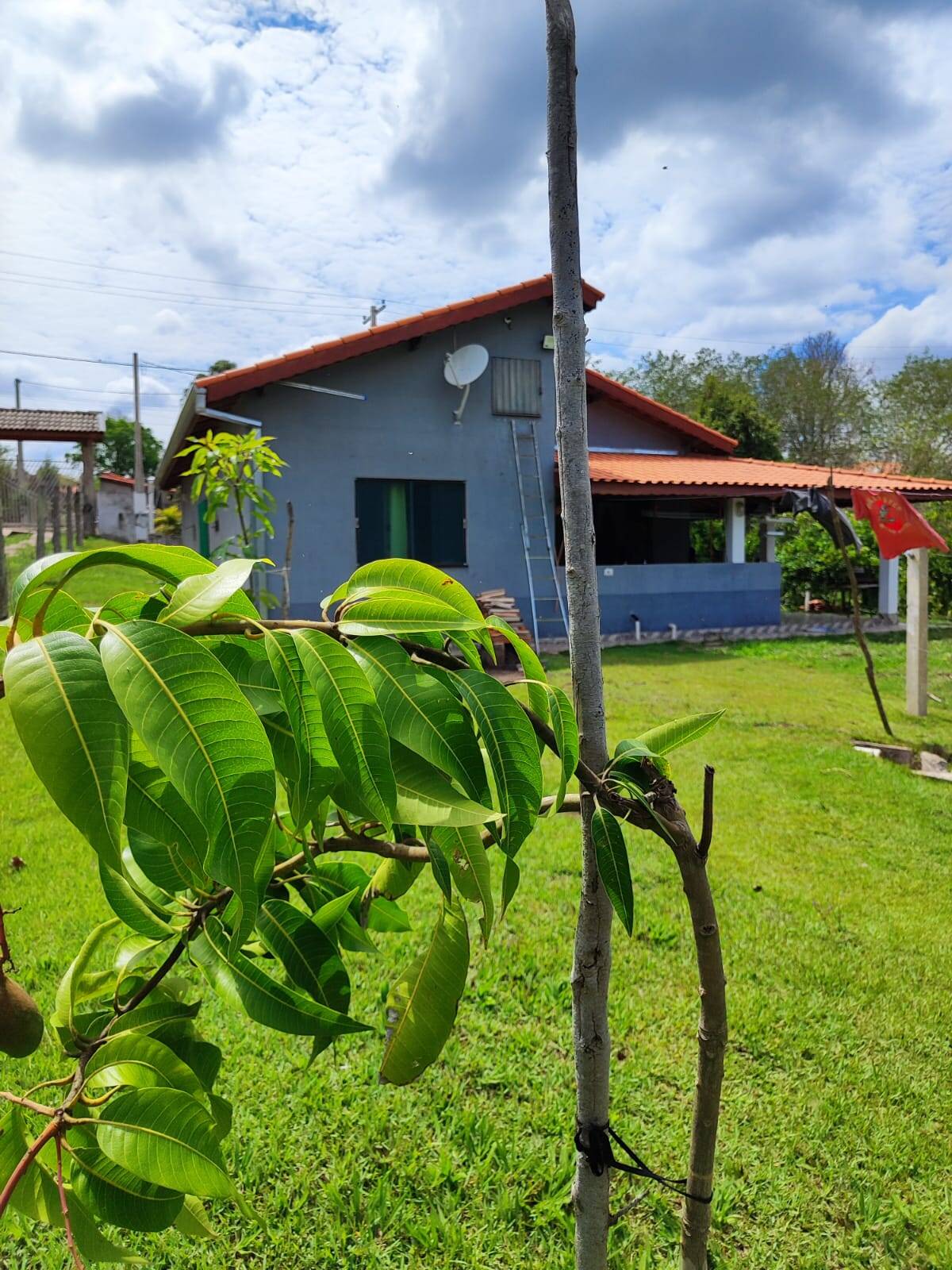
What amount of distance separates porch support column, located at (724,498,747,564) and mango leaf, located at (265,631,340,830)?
1301 cm

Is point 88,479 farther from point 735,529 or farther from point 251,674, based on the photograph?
point 735,529

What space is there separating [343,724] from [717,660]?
34.6 ft

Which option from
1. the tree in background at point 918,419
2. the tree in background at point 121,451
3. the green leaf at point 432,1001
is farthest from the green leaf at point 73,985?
the tree in background at point 121,451

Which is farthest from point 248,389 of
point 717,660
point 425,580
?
point 425,580

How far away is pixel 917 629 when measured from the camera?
6270mm

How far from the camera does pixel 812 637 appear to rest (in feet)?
41.9

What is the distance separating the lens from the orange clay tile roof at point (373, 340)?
30.5 ft

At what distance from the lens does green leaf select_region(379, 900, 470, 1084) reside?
93 cm

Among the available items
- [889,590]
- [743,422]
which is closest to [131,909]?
[889,590]

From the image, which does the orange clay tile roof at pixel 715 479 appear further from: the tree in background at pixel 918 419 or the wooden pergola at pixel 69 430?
the tree in background at pixel 918 419

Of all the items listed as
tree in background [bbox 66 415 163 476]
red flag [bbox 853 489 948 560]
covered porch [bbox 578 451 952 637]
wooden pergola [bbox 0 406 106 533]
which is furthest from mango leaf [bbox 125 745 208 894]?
tree in background [bbox 66 415 163 476]

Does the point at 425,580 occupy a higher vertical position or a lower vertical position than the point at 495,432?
lower

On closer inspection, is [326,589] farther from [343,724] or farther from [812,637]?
[343,724]

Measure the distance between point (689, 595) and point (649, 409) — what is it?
132 inches
